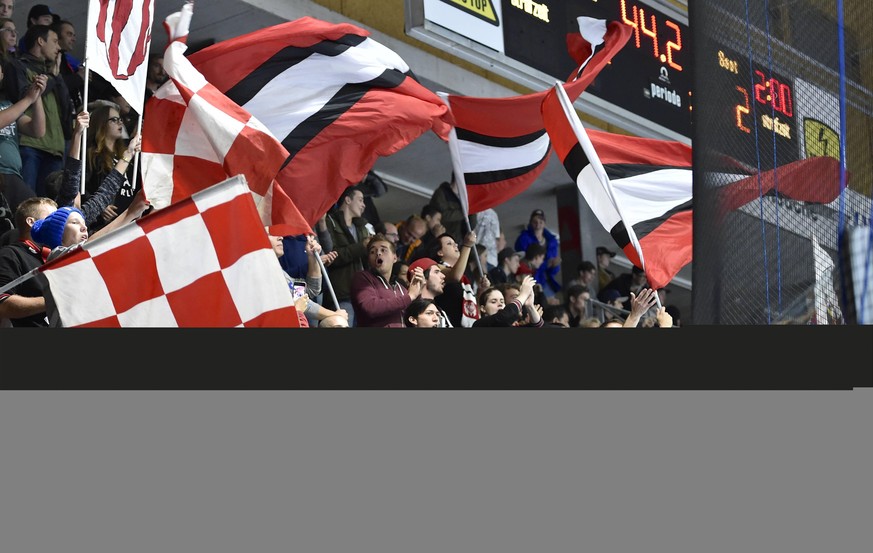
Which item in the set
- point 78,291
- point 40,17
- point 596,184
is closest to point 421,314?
point 596,184

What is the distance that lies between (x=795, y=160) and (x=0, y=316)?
10.3 ft

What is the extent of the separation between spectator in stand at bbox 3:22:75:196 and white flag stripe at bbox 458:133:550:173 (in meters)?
3.03

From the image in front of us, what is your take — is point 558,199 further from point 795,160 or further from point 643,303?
point 795,160

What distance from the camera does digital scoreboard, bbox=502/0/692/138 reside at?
33.8ft

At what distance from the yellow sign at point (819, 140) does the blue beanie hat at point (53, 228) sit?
304cm

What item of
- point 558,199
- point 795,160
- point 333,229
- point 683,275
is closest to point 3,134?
point 333,229

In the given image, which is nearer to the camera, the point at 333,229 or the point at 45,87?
the point at 45,87

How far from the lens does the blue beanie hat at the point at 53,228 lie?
5805 millimetres

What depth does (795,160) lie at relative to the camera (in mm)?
4992

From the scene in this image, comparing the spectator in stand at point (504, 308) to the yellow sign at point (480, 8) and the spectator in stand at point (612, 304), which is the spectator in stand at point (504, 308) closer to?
the yellow sign at point (480, 8)

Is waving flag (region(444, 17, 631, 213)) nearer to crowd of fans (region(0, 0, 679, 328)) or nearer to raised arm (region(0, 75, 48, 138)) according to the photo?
crowd of fans (region(0, 0, 679, 328))

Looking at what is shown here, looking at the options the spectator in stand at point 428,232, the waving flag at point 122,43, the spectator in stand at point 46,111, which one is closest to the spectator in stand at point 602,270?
the spectator in stand at point 428,232

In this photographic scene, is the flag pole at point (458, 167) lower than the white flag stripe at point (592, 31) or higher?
lower

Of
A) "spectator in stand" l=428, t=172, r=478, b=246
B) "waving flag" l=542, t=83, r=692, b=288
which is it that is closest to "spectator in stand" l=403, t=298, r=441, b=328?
"waving flag" l=542, t=83, r=692, b=288
